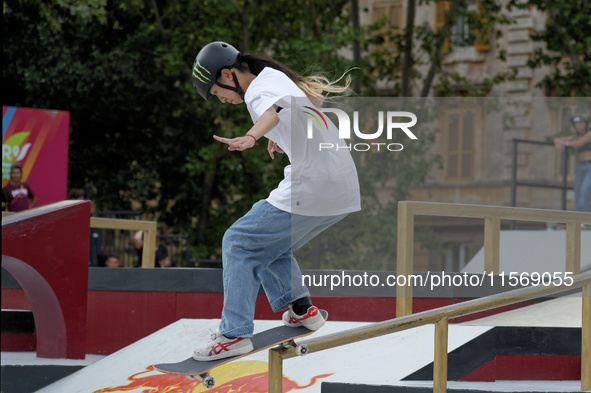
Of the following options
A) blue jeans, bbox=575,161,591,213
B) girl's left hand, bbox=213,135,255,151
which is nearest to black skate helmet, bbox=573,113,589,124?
blue jeans, bbox=575,161,591,213

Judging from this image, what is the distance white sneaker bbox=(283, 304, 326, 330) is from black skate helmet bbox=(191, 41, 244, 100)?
47.2 inches

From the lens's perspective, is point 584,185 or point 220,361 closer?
point 220,361

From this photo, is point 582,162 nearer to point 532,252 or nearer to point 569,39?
point 532,252

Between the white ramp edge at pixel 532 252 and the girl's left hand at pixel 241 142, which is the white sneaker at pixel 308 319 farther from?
the white ramp edge at pixel 532 252

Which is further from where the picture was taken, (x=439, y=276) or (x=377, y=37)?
(x=377, y=37)

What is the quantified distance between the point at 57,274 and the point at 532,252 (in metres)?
5.02

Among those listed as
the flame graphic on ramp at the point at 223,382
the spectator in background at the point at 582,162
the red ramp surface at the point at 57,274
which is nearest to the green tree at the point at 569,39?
the spectator in background at the point at 582,162

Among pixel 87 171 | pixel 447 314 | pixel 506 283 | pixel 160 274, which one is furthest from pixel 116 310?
pixel 87 171

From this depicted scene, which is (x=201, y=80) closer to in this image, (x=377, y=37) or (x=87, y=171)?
(x=377, y=37)

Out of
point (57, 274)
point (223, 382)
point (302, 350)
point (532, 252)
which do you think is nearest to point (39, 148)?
point (57, 274)

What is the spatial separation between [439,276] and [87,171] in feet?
49.1

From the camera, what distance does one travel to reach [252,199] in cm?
1919

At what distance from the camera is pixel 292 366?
5.36 meters

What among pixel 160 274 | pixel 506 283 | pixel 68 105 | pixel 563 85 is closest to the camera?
pixel 506 283
